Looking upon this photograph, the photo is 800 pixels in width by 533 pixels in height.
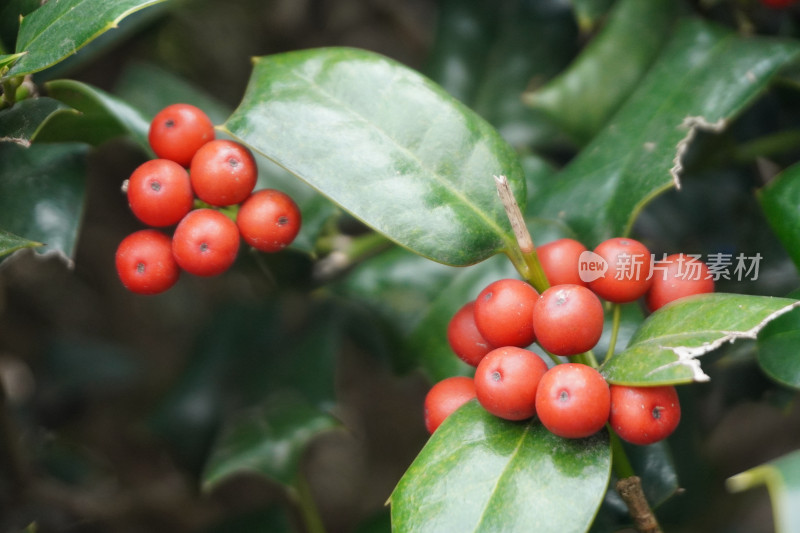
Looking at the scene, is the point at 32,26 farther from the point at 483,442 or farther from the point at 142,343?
the point at 142,343

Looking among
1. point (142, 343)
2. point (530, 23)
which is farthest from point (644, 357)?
point (142, 343)

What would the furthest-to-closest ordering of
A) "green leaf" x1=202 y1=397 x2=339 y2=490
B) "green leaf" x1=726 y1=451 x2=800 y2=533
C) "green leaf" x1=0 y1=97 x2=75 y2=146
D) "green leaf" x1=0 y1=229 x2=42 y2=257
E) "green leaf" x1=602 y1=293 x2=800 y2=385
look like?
"green leaf" x1=202 y1=397 x2=339 y2=490
"green leaf" x1=0 y1=97 x2=75 y2=146
"green leaf" x1=0 y1=229 x2=42 y2=257
"green leaf" x1=602 y1=293 x2=800 y2=385
"green leaf" x1=726 y1=451 x2=800 y2=533

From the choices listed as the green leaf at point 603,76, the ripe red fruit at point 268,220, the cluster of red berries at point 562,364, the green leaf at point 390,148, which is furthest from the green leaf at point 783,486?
the green leaf at point 603,76

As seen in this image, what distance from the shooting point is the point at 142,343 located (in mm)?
1729

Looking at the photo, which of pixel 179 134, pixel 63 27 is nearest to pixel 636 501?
pixel 179 134

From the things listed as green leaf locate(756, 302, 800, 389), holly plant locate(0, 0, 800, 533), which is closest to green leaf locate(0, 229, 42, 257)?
holly plant locate(0, 0, 800, 533)

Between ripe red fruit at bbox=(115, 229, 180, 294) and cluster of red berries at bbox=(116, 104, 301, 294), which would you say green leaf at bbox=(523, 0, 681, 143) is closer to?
cluster of red berries at bbox=(116, 104, 301, 294)

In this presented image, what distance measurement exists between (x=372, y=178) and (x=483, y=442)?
0.29 m

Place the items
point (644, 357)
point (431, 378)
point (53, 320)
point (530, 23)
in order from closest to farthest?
point (644, 357)
point (431, 378)
point (530, 23)
point (53, 320)

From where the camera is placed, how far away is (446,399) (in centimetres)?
74

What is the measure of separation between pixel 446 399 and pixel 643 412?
0.67ft

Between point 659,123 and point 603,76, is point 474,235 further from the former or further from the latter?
point 603,76

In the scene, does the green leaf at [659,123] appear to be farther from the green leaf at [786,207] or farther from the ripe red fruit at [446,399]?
the ripe red fruit at [446,399]

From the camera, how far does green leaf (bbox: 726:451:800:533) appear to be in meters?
0.48
